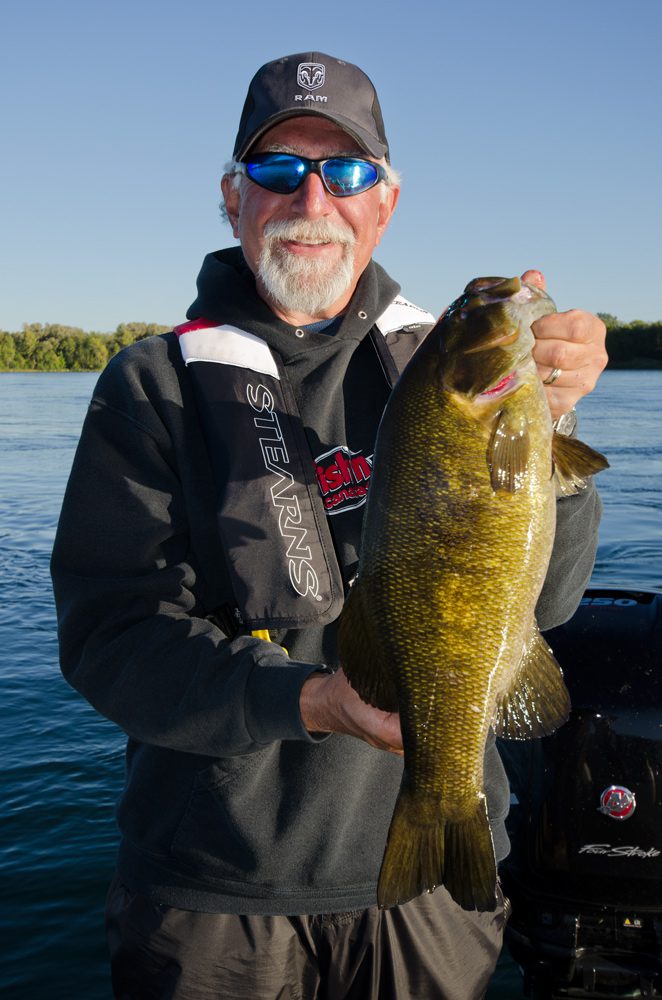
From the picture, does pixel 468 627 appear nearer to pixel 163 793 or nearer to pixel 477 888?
pixel 477 888

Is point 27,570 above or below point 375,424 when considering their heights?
below

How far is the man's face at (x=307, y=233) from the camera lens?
321 centimetres

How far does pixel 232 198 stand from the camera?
3.58 meters

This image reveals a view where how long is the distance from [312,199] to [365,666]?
167 centimetres

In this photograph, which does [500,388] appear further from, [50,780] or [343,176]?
[50,780]

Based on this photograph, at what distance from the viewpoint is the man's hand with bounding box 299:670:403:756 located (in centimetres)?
243

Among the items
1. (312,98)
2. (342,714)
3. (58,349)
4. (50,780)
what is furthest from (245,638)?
(58,349)

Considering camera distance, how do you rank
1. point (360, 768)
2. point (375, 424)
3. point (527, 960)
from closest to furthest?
point (360, 768), point (375, 424), point (527, 960)

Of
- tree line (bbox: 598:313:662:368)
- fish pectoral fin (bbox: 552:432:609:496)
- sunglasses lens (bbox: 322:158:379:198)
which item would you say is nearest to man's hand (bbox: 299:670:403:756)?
fish pectoral fin (bbox: 552:432:609:496)

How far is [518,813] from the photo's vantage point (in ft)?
12.3

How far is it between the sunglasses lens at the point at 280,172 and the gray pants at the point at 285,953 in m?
2.42

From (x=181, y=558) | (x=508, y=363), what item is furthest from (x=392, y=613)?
(x=181, y=558)

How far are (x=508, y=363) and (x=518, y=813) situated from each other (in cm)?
218

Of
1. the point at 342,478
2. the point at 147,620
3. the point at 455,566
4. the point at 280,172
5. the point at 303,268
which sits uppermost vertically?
the point at 280,172
